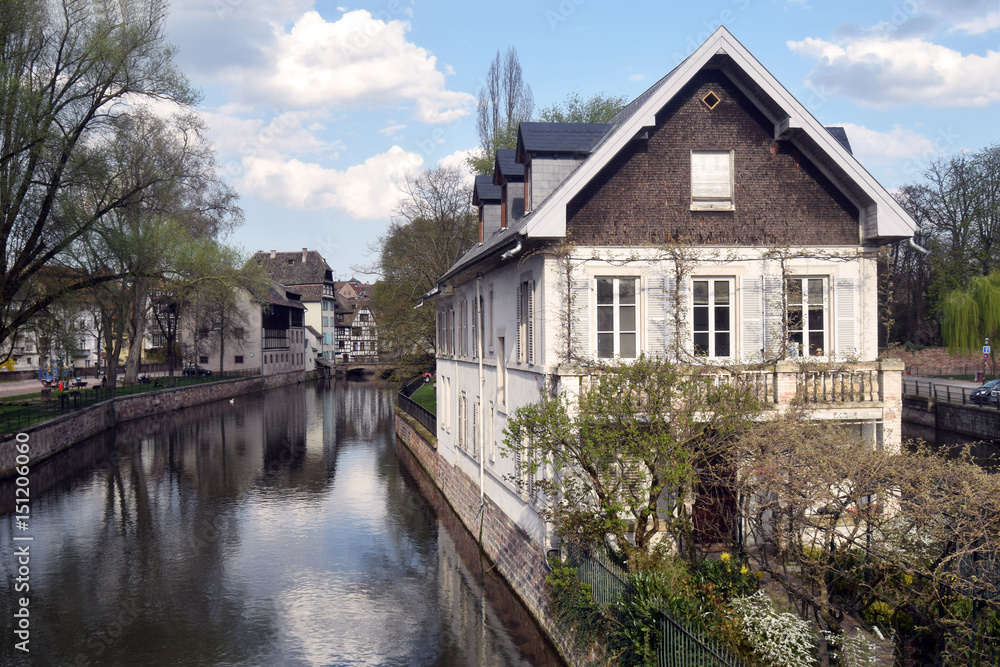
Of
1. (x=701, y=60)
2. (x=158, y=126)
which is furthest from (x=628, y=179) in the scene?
(x=158, y=126)

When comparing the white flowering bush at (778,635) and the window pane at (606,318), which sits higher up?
the window pane at (606,318)

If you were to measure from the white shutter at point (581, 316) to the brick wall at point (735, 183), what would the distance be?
109cm

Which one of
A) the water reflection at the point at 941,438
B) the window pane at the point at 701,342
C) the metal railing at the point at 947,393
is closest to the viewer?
the window pane at the point at 701,342

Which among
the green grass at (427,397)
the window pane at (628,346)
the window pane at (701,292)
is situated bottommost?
the green grass at (427,397)

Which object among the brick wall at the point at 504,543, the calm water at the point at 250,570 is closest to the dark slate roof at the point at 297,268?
the calm water at the point at 250,570

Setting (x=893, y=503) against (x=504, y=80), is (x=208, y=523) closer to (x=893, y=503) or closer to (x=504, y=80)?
(x=893, y=503)

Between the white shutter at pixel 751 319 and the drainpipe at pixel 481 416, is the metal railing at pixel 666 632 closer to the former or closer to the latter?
the white shutter at pixel 751 319

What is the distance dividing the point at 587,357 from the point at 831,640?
240 inches

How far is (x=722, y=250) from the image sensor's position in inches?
567

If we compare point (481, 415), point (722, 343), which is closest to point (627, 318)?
point (722, 343)

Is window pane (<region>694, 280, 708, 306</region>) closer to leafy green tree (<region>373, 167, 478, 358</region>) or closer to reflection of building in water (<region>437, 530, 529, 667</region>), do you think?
reflection of building in water (<region>437, 530, 529, 667</region>)

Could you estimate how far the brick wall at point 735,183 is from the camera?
1419cm

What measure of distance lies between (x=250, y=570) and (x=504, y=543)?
5.98m

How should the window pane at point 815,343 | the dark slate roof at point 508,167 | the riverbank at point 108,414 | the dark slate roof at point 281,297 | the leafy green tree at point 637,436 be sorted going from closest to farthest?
the leafy green tree at point 637,436 < the window pane at point 815,343 < the dark slate roof at point 508,167 < the riverbank at point 108,414 < the dark slate roof at point 281,297
